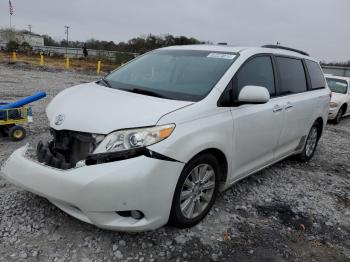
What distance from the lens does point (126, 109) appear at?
9.62ft

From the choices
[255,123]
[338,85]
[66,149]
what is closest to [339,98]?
[338,85]

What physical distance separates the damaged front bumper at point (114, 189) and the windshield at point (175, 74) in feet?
2.88

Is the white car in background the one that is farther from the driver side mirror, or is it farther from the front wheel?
the driver side mirror

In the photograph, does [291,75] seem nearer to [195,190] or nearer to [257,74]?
[257,74]

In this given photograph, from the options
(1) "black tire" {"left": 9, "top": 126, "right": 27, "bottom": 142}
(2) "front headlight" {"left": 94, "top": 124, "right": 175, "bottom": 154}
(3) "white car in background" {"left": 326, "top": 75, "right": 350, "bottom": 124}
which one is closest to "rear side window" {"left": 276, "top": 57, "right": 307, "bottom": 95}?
(2) "front headlight" {"left": 94, "top": 124, "right": 175, "bottom": 154}

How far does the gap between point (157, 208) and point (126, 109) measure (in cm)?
88

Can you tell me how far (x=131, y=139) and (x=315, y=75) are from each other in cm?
409

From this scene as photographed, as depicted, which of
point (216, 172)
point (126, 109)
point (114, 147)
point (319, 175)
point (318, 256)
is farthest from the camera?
point (319, 175)

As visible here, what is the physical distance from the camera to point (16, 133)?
217 inches

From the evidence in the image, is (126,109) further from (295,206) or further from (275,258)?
(295,206)

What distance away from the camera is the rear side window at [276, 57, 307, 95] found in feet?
14.8

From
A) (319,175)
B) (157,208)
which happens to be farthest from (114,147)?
(319,175)

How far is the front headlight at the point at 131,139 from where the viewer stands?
268cm

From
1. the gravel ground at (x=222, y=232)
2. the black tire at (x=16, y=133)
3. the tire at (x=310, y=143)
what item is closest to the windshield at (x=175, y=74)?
the gravel ground at (x=222, y=232)
